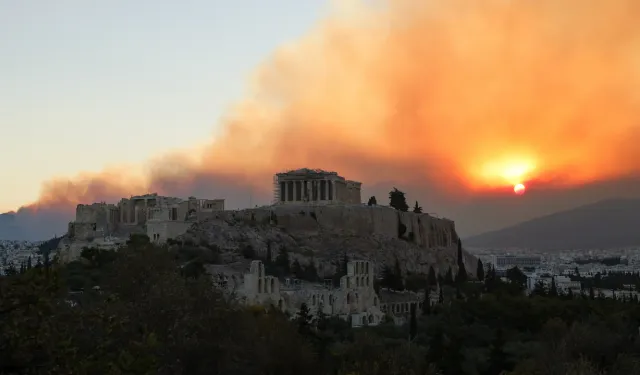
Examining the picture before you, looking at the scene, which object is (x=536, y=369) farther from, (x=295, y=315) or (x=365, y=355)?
(x=295, y=315)

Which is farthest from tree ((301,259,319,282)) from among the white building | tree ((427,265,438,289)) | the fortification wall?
tree ((427,265,438,289))

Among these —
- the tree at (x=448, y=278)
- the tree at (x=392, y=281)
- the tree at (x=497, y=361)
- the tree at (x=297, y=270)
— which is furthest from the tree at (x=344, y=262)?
the tree at (x=497, y=361)

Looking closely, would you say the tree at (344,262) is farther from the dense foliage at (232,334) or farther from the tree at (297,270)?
the dense foliage at (232,334)

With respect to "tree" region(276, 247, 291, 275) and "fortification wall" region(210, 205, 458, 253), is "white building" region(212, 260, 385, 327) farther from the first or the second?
"fortification wall" region(210, 205, 458, 253)

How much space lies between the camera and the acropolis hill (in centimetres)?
5284

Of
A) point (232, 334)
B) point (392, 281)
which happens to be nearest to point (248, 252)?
point (392, 281)

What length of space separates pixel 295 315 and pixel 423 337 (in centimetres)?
801

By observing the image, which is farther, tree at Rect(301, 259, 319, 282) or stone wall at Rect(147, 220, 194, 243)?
stone wall at Rect(147, 220, 194, 243)

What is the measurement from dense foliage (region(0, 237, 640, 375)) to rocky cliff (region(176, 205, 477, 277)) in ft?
46.5

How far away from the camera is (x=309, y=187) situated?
6331cm

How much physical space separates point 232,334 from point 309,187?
1782 inches

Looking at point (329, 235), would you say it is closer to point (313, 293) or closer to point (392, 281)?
point (392, 281)

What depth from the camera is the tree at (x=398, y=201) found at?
68.9 metres

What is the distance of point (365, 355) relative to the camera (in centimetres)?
1969
